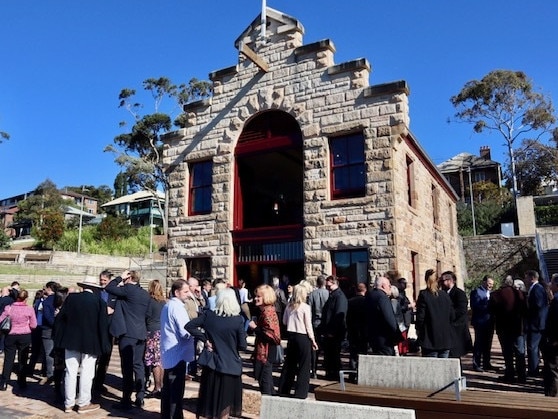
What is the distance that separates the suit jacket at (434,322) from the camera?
20.6 feet

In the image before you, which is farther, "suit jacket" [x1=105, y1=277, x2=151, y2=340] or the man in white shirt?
"suit jacket" [x1=105, y1=277, x2=151, y2=340]

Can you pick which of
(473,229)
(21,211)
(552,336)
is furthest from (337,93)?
(21,211)

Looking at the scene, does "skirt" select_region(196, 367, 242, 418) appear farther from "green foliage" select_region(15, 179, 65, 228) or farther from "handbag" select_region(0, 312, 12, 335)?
"green foliage" select_region(15, 179, 65, 228)

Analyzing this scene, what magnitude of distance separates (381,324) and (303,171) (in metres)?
6.18

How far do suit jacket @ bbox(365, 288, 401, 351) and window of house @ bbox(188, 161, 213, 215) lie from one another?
304 inches

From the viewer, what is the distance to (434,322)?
20.6ft

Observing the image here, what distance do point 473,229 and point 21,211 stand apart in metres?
52.6

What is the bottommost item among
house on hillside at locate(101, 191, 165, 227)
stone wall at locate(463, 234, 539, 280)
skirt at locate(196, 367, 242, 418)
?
skirt at locate(196, 367, 242, 418)

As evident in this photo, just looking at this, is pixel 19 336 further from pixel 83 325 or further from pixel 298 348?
pixel 298 348

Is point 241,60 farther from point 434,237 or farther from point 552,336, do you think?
point 552,336

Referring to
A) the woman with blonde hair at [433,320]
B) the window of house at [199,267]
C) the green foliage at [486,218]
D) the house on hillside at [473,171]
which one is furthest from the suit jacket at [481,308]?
the house on hillside at [473,171]

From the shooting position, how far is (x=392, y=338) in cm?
647

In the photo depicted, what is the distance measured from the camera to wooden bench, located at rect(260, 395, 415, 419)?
8.91 feet

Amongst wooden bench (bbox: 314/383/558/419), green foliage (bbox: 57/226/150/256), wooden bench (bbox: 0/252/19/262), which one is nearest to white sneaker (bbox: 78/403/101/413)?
wooden bench (bbox: 314/383/558/419)
